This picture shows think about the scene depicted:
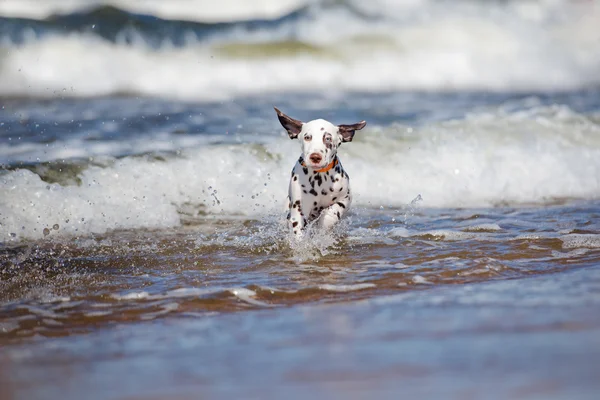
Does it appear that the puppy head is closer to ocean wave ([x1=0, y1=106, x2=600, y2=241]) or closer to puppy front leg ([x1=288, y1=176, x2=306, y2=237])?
puppy front leg ([x1=288, y1=176, x2=306, y2=237])

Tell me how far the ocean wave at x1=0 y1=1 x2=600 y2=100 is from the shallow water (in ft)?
0.22

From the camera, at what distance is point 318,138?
752 centimetres

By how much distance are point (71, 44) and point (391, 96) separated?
6897mm

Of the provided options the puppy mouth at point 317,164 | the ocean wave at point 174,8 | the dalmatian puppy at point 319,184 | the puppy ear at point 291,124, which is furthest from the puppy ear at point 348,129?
the ocean wave at point 174,8

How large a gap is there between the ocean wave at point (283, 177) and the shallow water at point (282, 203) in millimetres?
40

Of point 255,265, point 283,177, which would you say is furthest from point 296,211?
point 283,177

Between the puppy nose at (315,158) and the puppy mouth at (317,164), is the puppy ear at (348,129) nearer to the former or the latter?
the puppy mouth at (317,164)

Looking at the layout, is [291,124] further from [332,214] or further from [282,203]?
[282,203]

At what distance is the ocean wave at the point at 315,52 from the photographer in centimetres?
1959

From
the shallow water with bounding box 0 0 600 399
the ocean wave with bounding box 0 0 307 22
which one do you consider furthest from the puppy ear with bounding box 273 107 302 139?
the ocean wave with bounding box 0 0 307 22

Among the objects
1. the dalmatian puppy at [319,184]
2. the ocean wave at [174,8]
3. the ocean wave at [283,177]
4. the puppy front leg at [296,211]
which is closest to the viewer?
the dalmatian puppy at [319,184]

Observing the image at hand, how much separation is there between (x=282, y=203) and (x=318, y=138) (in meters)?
3.87

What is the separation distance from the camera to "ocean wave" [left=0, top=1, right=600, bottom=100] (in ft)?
64.3

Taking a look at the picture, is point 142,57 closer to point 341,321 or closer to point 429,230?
point 429,230
